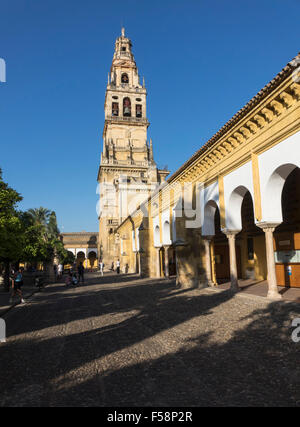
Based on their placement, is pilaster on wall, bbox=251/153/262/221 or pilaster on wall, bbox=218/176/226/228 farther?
pilaster on wall, bbox=218/176/226/228

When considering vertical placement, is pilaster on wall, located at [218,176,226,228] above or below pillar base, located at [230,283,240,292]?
above

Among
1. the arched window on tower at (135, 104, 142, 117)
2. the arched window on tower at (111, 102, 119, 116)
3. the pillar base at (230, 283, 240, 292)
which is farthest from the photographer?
the arched window on tower at (135, 104, 142, 117)

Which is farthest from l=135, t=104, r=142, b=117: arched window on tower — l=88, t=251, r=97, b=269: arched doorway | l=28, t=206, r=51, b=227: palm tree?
l=88, t=251, r=97, b=269: arched doorway

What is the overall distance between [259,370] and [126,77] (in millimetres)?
65064

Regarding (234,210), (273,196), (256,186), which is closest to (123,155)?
(234,210)

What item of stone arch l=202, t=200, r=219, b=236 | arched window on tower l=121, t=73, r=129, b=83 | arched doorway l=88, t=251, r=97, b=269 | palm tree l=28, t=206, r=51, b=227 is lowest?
arched doorway l=88, t=251, r=97, b=269

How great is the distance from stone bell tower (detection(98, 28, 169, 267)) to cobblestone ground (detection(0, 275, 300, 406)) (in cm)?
4396

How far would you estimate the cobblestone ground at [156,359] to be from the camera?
3.68 metres

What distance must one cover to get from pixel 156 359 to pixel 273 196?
681 centimetres

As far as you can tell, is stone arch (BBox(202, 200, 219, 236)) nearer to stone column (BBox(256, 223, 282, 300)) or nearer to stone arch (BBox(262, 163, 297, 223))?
stone column (BBox(256, 223, 282, 300))

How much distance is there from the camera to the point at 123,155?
57.9m

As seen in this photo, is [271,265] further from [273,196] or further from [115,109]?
[115,109]

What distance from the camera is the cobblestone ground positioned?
3.68 metres
